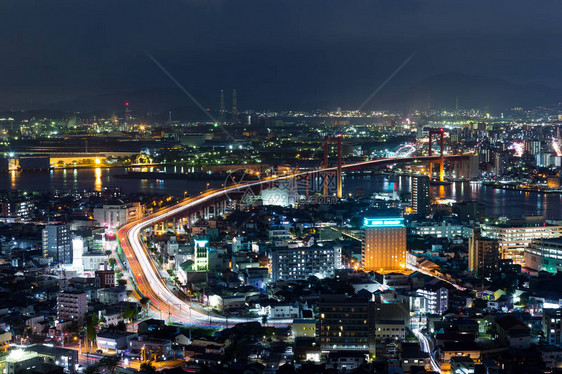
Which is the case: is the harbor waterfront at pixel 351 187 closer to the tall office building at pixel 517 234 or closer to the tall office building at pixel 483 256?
the tall office building at pixel 517 234

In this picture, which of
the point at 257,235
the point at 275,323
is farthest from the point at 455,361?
the point at 257,235

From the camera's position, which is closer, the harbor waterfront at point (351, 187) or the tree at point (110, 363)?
the tree at point (110, 363)

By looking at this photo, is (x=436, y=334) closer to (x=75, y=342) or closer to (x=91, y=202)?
(x=75, y=342)

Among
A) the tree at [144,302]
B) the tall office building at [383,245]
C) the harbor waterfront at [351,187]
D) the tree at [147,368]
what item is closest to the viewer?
the tree at [147,368]

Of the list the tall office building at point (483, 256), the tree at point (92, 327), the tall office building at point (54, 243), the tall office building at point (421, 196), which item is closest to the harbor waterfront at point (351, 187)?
the tall office building at point (421, 196)

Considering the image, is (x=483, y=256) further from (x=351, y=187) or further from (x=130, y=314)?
(x=351, y=187)

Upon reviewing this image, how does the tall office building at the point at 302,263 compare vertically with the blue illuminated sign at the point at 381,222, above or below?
below

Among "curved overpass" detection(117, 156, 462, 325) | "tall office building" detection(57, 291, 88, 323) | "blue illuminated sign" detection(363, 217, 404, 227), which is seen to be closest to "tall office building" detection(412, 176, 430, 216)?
"curved overpass" detection(117, 156, 462, 325)
